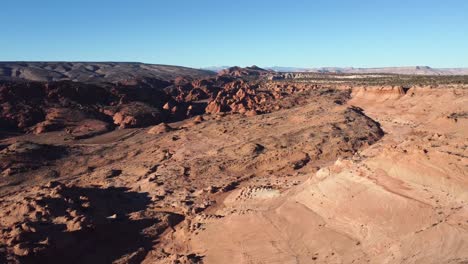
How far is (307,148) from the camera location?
30422 mm

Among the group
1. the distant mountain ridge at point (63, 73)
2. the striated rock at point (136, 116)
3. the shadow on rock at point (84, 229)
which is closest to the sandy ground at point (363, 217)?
the shadow on rock at point (84, 229)

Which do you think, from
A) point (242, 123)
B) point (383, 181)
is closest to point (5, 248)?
point (383, 181)

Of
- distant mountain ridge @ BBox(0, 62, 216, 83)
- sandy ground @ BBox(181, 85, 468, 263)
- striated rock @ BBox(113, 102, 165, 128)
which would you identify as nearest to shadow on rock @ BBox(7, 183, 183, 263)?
sandy ground @ BBox(181, 85, 468, 263)

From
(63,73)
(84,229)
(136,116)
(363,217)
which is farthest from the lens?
(63,73)

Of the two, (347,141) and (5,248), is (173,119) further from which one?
(5,248)

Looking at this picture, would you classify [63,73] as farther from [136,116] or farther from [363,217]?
[363,217]

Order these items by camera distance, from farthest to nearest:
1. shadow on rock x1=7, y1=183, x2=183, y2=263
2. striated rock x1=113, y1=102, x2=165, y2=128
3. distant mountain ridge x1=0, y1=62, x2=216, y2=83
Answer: distant mountain ridge x1=0, y1=62, x2=216, y2=83, striated rock x1=113, y1=102, x2=165, y2=128, shadow on rock x1=7, y1=183, x2=183, y2=263

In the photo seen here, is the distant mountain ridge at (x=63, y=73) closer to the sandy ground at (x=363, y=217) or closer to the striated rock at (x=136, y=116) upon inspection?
the striated rock at (x=136, y=116)

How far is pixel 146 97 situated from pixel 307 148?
3892cm

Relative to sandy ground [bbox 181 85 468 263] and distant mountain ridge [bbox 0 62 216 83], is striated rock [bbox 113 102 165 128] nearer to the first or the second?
sandy ground [bbox 181 85 468 263]

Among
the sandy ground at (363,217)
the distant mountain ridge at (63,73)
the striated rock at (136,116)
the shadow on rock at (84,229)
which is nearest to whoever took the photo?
the sandy ground at (363,217)

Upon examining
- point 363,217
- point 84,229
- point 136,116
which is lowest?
point 84,229

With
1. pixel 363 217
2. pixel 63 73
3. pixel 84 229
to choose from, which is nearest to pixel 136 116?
pixel 84 229

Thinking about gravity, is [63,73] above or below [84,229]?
above
